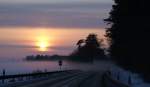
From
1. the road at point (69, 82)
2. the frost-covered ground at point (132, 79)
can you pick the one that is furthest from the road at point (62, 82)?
the frost-covered ground at point (132, 79)

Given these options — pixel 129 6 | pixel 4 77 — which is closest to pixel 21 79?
pixel 4 77

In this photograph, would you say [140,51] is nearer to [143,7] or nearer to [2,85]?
[143,7]

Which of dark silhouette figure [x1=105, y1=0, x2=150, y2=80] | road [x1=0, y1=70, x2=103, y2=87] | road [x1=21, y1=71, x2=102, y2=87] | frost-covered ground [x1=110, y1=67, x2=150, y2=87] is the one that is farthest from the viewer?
dark silhouette figure [x1=105, y1=0, x2=150, y2=80]

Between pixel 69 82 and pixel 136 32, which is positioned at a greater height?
pixel 136 32

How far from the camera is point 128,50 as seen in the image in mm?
62375

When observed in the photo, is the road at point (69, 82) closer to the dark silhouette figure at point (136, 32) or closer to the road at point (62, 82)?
the road at point (62, 82)

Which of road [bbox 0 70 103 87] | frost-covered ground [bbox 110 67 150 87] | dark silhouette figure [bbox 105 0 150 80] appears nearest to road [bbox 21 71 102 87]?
road [bbox 0 70 103 87]

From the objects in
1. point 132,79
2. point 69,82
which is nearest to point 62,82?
point 69,82

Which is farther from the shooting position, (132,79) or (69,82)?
(69,82)

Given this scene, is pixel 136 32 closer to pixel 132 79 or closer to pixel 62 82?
pixel 132 79

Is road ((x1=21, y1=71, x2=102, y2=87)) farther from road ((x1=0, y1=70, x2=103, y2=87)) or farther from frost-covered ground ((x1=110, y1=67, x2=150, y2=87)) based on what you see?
frost-covered ground ((x1=110, y1=67, x2=150, y2=87))

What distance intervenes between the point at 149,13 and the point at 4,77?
1319 cm

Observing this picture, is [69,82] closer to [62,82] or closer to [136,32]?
[62,82]

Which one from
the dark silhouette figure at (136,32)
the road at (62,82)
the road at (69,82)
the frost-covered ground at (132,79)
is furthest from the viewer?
the dark silhouette figure at (136,32)
